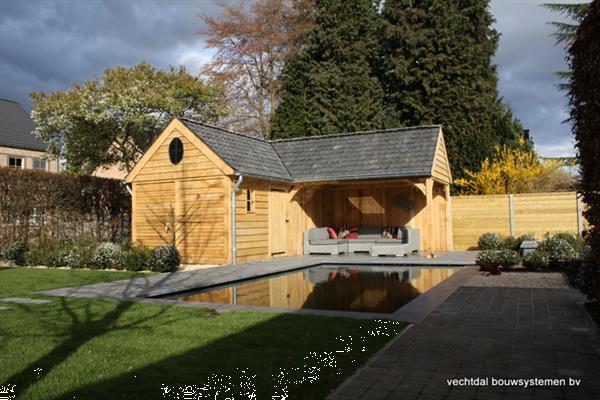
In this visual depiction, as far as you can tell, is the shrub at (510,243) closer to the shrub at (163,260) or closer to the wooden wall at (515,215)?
the wooden wall at (515,215)

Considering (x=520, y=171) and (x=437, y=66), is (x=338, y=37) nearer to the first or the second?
(x=437, y=66)

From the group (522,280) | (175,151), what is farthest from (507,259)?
(175,151)

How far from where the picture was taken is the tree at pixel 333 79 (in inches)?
1150

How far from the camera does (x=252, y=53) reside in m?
30.8

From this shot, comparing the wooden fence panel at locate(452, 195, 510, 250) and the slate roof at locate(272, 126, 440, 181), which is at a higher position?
the slate roof at locate(272, 126, 440, 181)

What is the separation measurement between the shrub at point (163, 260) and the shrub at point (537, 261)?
875cm

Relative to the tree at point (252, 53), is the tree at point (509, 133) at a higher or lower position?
lower

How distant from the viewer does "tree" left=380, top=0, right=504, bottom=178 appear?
28.6 m

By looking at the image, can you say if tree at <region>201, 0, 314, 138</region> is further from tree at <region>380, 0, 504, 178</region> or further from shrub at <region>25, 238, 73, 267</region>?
shrub at <region>25, 238, 73, 267</region>

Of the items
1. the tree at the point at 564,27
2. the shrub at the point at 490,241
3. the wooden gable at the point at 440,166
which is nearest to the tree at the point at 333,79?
the tree at the point at 564,27

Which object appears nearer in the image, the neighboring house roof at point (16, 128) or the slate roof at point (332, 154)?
the slate roof at point (332, 154)

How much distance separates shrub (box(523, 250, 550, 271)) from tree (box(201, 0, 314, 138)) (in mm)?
20446

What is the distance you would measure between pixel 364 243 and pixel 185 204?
6.33m

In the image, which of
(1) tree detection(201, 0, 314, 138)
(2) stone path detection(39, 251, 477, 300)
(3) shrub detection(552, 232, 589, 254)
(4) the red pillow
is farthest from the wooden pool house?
(1) tree detection(201, 0, 314, 138)
